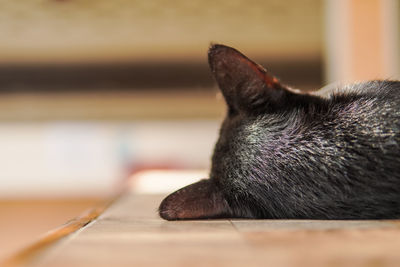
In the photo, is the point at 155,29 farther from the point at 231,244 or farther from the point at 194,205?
the point at 231,244

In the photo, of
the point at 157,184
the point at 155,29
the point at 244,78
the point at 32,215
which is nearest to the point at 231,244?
the point at 244,78

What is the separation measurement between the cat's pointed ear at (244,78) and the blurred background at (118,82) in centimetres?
164

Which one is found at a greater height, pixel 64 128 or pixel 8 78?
pixel 8 78

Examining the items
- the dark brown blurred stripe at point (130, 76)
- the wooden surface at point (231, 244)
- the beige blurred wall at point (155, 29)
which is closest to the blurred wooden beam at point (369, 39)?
the beige blurred wall at point (155, 29)

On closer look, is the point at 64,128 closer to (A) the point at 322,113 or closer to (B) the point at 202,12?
(B) the point at 202,12

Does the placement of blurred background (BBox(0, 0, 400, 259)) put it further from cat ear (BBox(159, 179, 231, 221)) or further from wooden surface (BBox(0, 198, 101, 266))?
cat ear (BBox(159, 179, 231, 221))

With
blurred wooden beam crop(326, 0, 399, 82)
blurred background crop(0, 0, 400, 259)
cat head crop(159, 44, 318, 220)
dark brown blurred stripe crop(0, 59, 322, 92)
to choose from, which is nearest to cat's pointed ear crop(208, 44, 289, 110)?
cat head crop(159, 44, 318, 220)

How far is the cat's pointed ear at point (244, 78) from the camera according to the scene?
90 centimetres

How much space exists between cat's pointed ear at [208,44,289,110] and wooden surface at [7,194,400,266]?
0.68 ft

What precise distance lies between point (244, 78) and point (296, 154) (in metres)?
0.17

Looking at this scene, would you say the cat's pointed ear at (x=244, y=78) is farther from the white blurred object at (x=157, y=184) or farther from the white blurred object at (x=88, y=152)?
the white blurred object at (x=88, y=152)

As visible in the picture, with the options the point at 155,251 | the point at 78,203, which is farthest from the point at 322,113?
the point at 78,203

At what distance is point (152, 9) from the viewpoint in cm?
261

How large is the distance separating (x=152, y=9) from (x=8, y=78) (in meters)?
0.93
